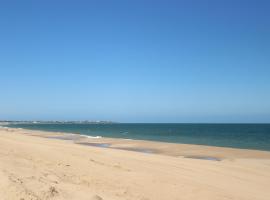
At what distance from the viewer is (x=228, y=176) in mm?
13711

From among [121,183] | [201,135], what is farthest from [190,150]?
[201,135]

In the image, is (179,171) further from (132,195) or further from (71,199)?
(71,199)

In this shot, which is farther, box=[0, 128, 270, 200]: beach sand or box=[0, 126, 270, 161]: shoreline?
box=[0, 126, 270, 161]: shoreline

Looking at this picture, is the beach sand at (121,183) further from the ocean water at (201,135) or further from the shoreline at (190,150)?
the ocean water at (201,135)

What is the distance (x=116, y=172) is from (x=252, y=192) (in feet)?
15.0

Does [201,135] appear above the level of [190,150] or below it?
above

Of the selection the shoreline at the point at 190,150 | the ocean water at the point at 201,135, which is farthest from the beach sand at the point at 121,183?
the ocean water at the point at 201,135

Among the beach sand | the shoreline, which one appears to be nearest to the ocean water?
the shoreline

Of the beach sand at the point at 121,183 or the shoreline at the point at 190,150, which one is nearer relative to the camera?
the beach sand at the point at 121,183

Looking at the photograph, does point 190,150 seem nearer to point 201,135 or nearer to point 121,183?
point 121,183

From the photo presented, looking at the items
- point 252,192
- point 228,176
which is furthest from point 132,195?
point 228,176

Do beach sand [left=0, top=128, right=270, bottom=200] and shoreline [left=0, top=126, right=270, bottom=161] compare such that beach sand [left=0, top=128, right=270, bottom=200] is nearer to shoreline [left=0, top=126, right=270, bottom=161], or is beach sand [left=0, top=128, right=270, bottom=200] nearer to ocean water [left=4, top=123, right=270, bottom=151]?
shoreline [left=0, top=126, right=270, bottom=161]

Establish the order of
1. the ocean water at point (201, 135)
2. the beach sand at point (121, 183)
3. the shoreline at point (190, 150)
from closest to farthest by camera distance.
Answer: the beach sand at point (121, 183) → the shoreline at point (190, 150) → the ocean water at point (201, 135)

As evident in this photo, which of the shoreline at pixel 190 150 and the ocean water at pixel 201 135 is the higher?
Answer: the ocean water at pixel 201 135
